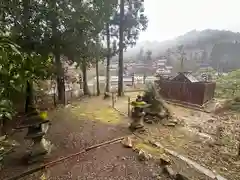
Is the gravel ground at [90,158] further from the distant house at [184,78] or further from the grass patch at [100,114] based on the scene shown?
the distant house at [184,78]

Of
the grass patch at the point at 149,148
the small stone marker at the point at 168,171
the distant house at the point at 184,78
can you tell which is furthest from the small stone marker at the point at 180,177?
the distant house at the point at 184,78

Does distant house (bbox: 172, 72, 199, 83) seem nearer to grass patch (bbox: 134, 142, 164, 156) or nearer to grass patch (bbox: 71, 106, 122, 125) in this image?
grass patch (bbox: 71, 106, 122, 125)

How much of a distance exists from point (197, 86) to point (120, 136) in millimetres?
8255

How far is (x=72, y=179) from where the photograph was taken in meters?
5.33

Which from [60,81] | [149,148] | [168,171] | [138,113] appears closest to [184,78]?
[138,113]

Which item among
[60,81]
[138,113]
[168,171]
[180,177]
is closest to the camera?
[180,177]

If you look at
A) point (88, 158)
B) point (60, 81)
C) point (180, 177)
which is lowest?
point (88, 158)

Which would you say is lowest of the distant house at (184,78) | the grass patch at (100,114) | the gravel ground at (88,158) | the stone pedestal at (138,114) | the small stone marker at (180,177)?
the gravel ground at (88,158)

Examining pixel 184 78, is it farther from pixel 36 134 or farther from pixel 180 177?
pixel 36 134

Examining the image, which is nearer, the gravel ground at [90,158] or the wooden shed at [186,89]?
the gravel ground at [90,158]

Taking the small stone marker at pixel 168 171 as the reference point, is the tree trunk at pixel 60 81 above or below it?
above

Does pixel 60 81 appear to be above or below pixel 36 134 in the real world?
above

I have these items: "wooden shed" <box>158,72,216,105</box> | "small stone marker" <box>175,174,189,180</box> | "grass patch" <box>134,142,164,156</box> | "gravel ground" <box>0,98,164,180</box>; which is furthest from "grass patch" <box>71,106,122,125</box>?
"wooden shed" <box>158,72,216,105</box>

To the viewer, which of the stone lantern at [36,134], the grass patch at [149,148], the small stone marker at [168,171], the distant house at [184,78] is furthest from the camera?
the distant house at [184,78]
